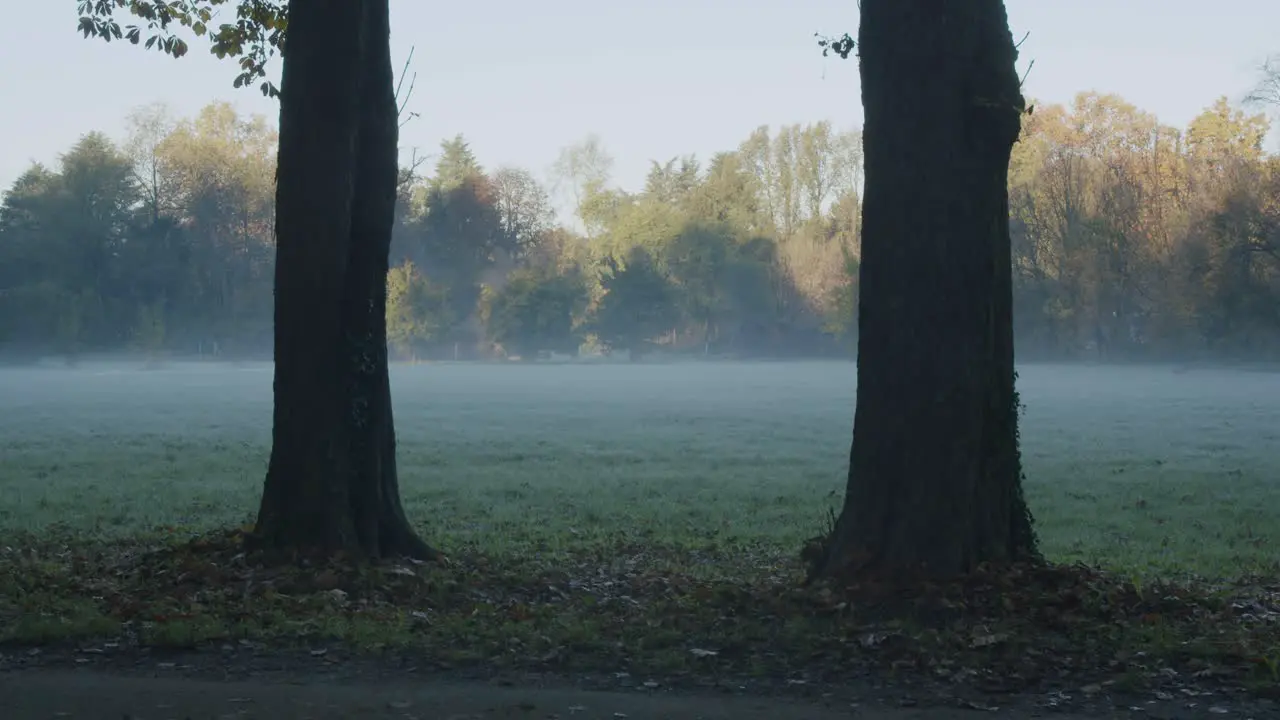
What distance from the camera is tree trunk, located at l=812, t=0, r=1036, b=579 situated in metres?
8.59

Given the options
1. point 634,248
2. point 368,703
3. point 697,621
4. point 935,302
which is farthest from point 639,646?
point 634,248

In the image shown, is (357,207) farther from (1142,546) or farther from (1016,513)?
(1142,546)

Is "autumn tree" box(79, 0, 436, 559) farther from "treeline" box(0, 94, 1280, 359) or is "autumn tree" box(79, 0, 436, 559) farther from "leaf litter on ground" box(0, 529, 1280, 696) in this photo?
"treeline" box(0, 94, 1280, 359)

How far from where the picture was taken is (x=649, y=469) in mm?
24906

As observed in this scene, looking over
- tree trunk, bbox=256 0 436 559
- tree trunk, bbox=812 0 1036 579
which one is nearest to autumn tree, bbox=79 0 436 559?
tree trunk, bbox=256 0 436 559

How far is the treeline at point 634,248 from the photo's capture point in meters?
81.5

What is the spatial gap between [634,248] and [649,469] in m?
85.6

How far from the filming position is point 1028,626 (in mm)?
7680

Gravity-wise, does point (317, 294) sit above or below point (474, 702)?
above

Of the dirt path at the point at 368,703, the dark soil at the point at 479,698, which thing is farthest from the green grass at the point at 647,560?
the dirt path at the point at 368,703

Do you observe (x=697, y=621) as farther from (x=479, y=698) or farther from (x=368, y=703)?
(x=368, y=703)

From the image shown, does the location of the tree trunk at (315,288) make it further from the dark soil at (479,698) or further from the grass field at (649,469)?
the grass field at (649,469)

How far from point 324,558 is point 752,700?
465cm

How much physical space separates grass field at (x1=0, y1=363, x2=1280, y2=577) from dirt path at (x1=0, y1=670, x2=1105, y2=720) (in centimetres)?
695
